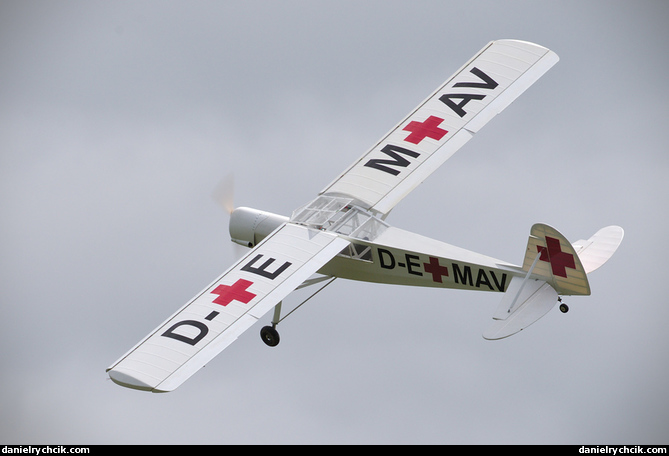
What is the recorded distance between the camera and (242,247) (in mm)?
28688

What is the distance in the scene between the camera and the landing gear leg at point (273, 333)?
26688 millimetres

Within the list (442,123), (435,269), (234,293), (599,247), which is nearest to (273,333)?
(234,293)

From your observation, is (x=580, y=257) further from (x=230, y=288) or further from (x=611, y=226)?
(x=230, y=288)

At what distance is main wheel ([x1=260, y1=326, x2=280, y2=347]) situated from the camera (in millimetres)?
26766

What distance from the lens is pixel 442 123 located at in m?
28.6

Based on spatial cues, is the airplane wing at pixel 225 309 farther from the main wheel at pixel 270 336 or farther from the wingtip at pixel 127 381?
the main wheel at pixel 270 336

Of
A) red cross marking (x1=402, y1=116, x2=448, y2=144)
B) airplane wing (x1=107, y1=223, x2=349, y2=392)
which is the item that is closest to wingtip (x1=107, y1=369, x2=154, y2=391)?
airplane wing (x1=107, y1=223, x2=349, y2=392)

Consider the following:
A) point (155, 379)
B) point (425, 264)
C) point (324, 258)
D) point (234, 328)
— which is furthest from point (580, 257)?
point (155, 379)

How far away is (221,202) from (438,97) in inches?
216

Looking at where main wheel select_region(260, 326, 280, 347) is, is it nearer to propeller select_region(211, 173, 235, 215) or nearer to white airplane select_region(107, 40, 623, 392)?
white airplane select_region(107, 40, 623, 392)

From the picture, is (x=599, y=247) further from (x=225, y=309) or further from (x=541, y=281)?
(x=225, y=309)

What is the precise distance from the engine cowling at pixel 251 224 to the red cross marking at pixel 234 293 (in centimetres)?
305

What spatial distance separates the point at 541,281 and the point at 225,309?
5.95 meters

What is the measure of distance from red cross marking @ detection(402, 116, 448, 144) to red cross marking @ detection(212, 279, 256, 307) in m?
5.66
